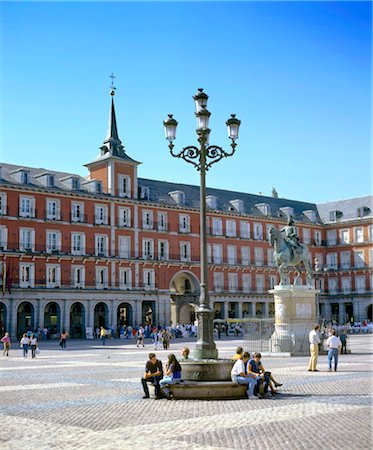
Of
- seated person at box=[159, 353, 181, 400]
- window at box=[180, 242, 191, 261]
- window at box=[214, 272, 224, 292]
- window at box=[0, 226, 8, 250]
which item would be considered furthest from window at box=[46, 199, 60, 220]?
seated person at box=[159, 353, 181, 400]

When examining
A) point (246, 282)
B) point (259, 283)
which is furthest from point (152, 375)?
point (259, 283)

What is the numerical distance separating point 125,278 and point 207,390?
159 feet

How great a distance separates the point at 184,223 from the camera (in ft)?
226

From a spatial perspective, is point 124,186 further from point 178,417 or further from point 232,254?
point 178,417

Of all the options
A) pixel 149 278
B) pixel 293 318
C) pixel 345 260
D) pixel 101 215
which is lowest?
pixel 293 318

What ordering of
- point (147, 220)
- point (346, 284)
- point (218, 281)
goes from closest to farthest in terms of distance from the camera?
point (147, 220), point (218, 281), point (346, 284)

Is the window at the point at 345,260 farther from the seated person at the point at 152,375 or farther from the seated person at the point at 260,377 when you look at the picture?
the seated person at the point at 152,375

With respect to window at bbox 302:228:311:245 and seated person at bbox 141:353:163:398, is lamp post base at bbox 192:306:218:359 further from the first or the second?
window at bbox 302:228:311:245

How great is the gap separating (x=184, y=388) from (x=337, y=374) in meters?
7.26

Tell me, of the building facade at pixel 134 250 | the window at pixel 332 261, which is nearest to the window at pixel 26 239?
the building facade at pixel 134 250

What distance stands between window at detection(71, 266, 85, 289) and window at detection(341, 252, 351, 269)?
3567cm

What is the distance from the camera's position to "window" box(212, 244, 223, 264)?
7044cm

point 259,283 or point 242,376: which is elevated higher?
point 259,283

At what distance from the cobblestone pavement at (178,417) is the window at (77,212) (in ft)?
136
